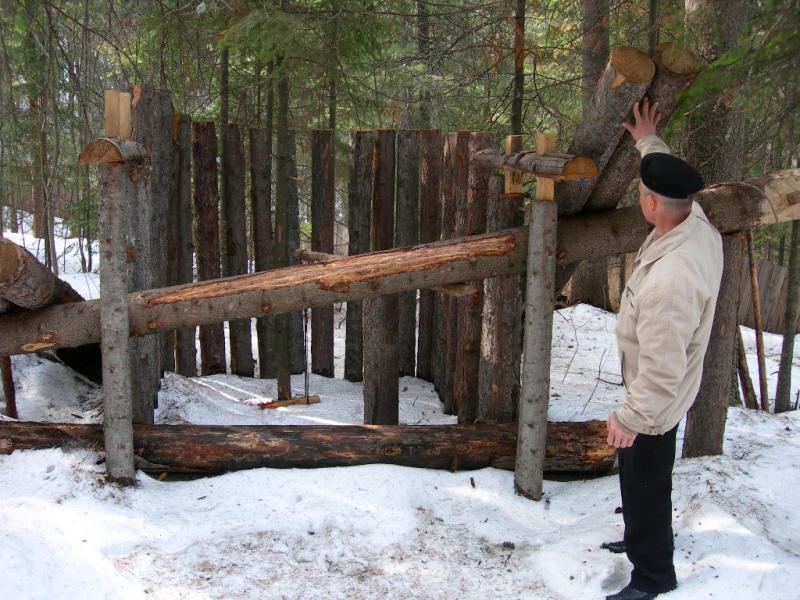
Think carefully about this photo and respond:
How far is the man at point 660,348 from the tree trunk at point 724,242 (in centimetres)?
141

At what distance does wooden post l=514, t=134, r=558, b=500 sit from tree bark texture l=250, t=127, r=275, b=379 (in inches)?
144

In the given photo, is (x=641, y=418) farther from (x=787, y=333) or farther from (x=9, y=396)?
(x=787, y=333)

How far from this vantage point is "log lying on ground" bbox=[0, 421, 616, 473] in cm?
493

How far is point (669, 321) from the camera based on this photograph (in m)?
3.15

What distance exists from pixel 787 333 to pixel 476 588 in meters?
5.89

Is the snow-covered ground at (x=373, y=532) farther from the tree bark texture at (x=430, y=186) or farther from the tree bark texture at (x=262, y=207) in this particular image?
the tree bark texture at (x=262, y=207)

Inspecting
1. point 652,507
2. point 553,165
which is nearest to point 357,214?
point 553,165

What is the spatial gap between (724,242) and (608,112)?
1.32 m

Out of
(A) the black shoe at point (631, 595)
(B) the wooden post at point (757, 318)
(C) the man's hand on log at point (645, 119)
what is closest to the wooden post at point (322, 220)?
(C) the man's hand on log at point (645, 119)

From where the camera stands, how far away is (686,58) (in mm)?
3703

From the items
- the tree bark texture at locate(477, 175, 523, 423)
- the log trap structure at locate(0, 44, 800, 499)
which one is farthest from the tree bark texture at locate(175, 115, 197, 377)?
the tree bark texture at locate(477, 175, 523, 423)

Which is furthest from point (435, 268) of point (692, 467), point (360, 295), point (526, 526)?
point (692, 467)

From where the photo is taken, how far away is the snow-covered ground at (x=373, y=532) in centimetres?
371

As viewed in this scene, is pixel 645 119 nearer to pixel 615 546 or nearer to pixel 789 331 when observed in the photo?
pixel 615 546
